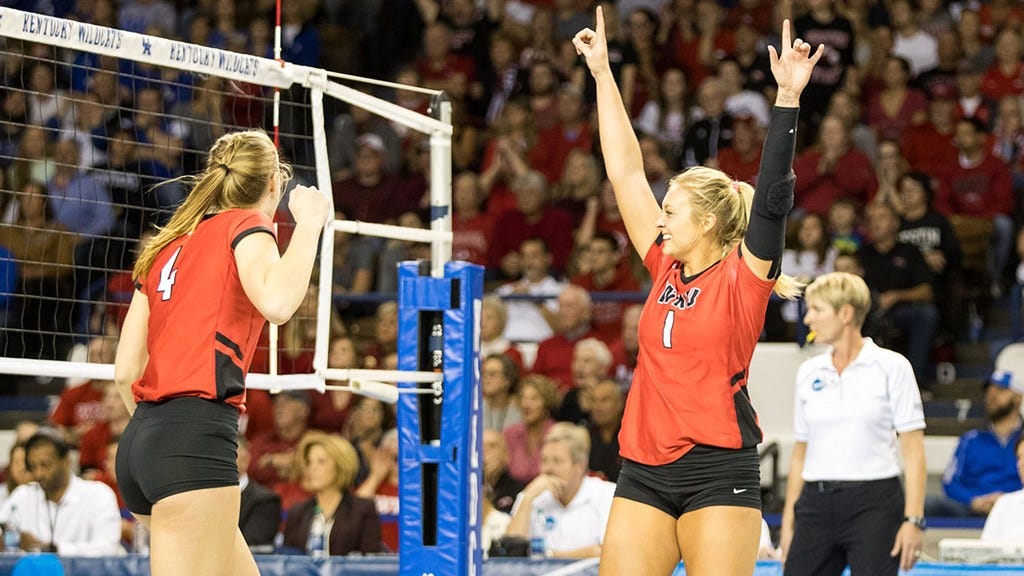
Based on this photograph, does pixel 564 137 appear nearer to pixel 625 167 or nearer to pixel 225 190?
pixel 625 167

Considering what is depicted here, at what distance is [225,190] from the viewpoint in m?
4.68

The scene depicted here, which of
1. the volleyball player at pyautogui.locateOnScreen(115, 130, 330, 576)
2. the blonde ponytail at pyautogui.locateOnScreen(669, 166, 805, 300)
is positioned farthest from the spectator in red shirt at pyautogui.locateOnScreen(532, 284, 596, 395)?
the volleyball player at pyautogui.locateOnScreen(115, 130, 330, 576)

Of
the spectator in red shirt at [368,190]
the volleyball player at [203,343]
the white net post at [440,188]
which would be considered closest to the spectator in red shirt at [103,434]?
the spectator in red shirt at [368,190]

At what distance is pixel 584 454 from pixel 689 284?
364 cm

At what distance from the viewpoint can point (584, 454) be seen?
8.29m

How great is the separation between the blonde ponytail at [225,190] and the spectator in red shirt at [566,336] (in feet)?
Result: 20.7

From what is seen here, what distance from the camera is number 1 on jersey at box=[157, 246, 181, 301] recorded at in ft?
14.9

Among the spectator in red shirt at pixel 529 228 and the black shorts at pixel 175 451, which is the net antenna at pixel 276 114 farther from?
the spectator in red shirt at pixel 529 228

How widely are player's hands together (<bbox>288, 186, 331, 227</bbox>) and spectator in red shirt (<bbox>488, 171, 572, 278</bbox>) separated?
7.44 meters

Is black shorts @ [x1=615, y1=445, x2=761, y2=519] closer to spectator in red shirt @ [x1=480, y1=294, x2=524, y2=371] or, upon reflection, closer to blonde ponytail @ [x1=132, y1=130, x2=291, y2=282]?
blonde ponytail @ [x1=132, y1=130, x2=291, y2=282]

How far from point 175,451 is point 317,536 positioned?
14.7 ft

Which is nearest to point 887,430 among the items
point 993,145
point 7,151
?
point 993,145

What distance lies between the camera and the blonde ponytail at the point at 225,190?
4664 millimetres

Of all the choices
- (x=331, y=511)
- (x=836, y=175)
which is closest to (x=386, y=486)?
(x=331, y=511)
